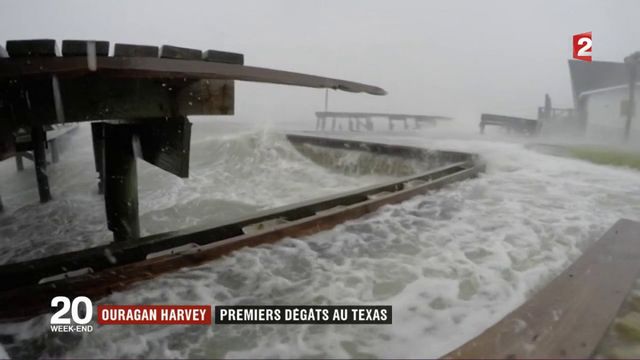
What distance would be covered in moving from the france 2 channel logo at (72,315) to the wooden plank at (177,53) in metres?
1.80

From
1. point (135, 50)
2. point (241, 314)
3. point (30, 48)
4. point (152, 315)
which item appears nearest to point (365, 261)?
point (241, 314)

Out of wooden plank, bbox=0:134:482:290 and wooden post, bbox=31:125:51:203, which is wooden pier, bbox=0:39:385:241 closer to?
wooden plank, bbox=0:134:482:290

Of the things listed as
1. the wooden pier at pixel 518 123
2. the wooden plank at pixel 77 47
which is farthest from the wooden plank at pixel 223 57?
the wooden pier at pixel 518 123

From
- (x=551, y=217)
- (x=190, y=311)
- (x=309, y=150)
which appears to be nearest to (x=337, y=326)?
(x=190, y=311)

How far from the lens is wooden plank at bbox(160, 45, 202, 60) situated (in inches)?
106

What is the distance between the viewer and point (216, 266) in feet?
9.51

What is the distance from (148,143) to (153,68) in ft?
4.56

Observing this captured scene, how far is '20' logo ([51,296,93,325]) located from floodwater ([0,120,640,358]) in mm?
86

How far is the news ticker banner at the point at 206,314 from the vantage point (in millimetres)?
2230

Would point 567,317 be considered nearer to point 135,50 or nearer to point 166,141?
point 135,50

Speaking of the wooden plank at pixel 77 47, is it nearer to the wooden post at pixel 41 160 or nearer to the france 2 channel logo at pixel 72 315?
the france 2 channel logo at pixel 72 315

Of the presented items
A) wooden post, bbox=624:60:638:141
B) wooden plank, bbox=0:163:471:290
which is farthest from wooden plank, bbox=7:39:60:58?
wooden post, bbox=624:60:638:141

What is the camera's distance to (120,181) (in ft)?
12.0

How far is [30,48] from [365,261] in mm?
2863
